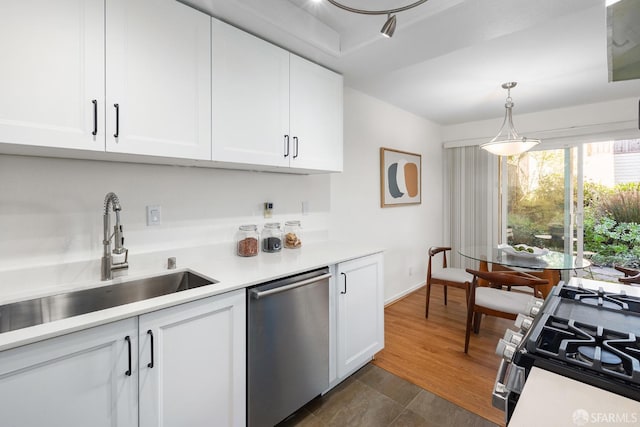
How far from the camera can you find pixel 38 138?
1.12m

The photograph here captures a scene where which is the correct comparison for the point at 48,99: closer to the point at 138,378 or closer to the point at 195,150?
the point at 195,150

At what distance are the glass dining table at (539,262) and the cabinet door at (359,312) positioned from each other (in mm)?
1093

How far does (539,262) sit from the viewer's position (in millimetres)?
2525

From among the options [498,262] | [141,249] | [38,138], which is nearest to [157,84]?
[38,138]

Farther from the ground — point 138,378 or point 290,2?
point 290,2

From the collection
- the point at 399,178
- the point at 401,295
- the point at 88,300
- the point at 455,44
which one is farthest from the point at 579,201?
the point at 88,300

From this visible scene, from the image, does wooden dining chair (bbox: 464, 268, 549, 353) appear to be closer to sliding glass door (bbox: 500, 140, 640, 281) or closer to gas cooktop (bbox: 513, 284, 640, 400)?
gas cooktop (bbox: 513, 284, 640, 400)

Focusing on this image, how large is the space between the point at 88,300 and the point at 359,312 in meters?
1.54

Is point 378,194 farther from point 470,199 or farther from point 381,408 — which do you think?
point 381,408

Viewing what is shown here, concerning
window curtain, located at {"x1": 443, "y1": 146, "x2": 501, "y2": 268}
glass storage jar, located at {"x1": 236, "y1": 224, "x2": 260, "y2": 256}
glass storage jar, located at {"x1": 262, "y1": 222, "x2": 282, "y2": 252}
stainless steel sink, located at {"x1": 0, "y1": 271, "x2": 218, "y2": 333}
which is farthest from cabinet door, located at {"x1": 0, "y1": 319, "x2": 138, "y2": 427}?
window curtain, located at {"x1": 443, "y1": 146, "x2": 501, "y2": 268}

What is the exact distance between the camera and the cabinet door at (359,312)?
1.98 metres

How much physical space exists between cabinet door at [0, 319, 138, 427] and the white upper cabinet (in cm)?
96

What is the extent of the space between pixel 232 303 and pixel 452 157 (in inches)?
163

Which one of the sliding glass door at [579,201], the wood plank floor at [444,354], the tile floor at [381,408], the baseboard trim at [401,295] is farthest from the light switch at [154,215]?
the sliding glass door at [579,201]
